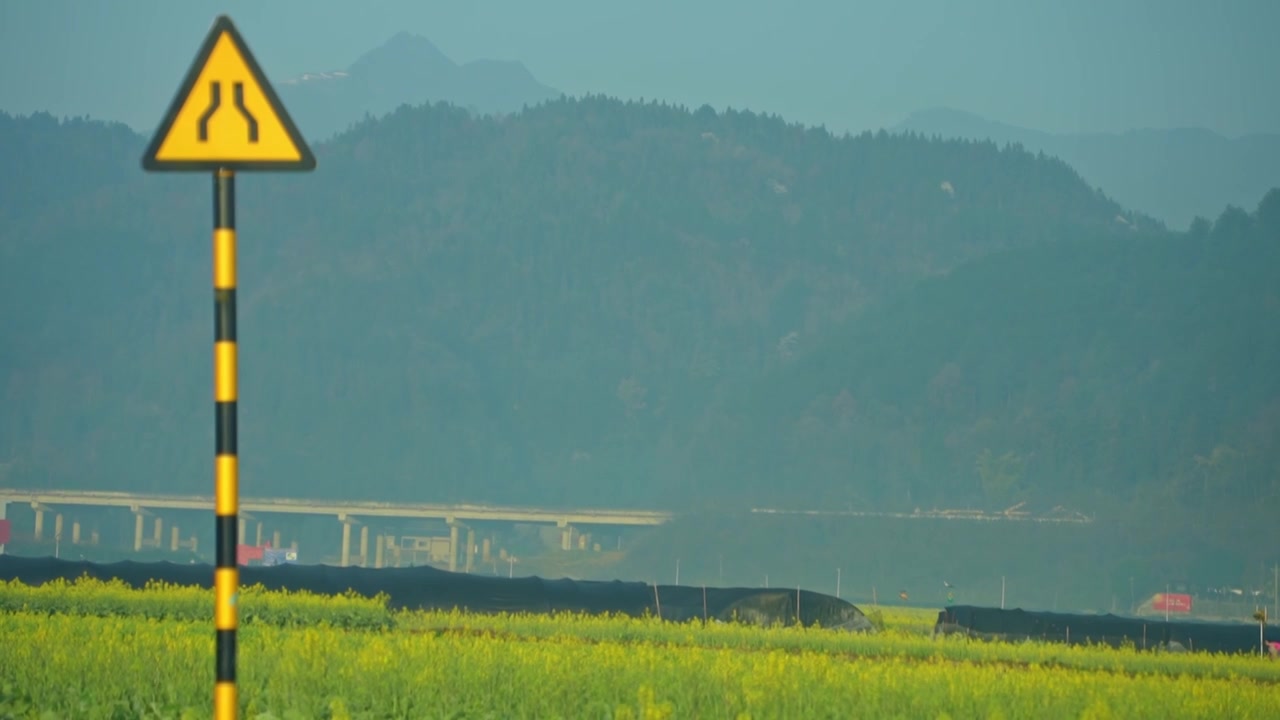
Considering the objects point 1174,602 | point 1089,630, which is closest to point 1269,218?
point 1174,602

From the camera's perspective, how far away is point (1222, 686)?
17766 mm

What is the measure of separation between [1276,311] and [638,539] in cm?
6276

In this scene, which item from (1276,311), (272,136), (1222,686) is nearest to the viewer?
(272,136)

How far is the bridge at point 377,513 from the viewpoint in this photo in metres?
131

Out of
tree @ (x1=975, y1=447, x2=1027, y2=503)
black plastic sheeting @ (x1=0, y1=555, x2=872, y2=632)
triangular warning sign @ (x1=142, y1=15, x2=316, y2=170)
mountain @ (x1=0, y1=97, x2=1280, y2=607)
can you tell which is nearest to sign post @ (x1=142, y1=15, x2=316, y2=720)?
triangular warning sign @ (x1=142, y1=15, x2=316, y2=170)

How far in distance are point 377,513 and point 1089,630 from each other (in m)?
102

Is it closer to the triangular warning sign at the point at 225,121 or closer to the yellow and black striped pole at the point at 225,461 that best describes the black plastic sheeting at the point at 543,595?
the yellow and black striped pole at the point at 225,461

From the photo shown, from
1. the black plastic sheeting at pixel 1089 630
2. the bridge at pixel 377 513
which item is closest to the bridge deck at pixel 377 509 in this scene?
the bridge at pixel 377 513

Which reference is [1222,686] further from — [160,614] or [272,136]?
[160,614]

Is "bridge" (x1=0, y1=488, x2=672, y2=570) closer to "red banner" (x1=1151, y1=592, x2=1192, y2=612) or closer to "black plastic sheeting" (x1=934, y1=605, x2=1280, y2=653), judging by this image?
"red banner" (x1=1151, y1=592, x2=1192, y2=612)

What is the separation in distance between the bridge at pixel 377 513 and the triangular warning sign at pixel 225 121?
12117 centimetres

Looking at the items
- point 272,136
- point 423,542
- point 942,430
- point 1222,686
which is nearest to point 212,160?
point 272,136

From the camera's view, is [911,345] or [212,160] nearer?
[212,160]

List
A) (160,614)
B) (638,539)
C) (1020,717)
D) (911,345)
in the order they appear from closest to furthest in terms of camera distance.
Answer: (1020,717) < (160,614) < (638,539) < (911,345)
